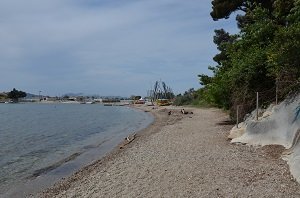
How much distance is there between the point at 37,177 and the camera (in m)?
16.7

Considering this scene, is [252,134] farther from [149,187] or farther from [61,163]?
[61,163]

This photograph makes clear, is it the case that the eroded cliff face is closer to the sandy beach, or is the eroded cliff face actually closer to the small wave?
the sandy beach

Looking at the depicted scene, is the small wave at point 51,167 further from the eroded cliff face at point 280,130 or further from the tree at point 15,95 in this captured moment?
the tree at point 15,95

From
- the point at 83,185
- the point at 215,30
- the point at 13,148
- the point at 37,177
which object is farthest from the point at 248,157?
the point at 215,30

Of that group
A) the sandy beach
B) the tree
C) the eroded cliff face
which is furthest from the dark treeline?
the tree

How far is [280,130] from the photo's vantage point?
565 inches

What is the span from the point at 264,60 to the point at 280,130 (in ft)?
16.6

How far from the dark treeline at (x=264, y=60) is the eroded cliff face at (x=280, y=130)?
76cm

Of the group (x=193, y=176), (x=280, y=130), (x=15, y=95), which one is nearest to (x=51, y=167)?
(x=193, y=176)

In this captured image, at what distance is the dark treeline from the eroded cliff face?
30.1 inches

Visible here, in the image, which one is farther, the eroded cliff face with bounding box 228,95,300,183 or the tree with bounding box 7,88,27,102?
the tree with bounding box 7,88,27,102

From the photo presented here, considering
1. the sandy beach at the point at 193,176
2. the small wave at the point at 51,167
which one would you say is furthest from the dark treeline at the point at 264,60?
the small wave at the point at 51,167

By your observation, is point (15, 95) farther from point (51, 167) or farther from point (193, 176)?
point (193, 176)

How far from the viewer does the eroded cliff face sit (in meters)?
12.0
